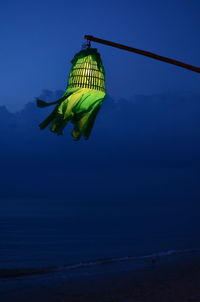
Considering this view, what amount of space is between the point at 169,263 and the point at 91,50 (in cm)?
892

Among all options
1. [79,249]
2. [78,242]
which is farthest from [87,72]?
[78,242]

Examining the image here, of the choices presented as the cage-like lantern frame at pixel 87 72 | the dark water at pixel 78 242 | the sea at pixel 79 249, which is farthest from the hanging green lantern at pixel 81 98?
the dark water at pixel 78 242

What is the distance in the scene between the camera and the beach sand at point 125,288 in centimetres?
781

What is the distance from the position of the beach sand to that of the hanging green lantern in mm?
4345

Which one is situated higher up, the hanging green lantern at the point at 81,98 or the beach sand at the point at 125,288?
the hanging green lantern at the point at 81,98

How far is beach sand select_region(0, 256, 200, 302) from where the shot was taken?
781 cm

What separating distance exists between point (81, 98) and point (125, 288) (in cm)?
541

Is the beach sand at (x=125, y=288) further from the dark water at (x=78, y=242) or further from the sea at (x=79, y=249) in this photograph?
the dark water at (x=78, y=242)

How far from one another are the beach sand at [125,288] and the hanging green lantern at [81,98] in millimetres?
4345

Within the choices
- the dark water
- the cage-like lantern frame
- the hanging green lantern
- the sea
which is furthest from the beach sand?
the dark water

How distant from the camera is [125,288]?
8664 millimetres

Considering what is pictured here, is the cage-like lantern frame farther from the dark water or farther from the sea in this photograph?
the dark water

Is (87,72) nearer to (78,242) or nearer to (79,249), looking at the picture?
(79,249)

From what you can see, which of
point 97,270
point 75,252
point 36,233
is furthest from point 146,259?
point 36,233
